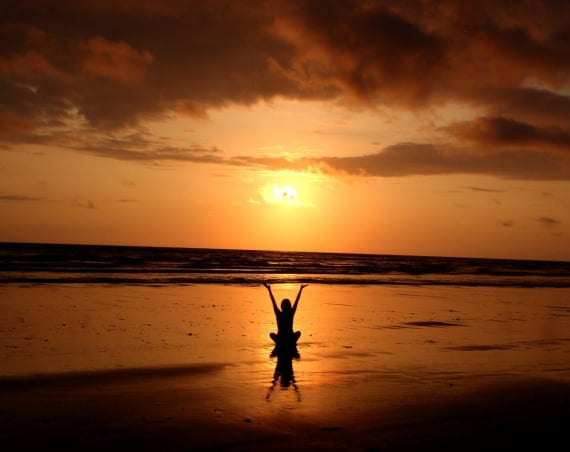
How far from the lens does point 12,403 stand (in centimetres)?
887

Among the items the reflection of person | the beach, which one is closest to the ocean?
the beach

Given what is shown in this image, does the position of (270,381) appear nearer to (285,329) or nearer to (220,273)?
(285,329)

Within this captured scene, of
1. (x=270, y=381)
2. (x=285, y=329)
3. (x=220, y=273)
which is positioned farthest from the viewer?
(x=220, y=273)

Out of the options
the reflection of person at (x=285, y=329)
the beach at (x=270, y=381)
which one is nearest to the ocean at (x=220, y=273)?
the beach at (x=270, y=381)

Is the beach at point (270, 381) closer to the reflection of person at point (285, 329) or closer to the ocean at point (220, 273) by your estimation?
the reflection of person at point (285, 329)

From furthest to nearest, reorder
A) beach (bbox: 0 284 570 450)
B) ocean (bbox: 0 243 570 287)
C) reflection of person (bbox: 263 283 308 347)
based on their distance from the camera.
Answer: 1. ocean (bbox: 0 243 570 287)
2. reflection of person (bbox: 263 283 308 347)
3. beach (bbox: 0 284 570 450)

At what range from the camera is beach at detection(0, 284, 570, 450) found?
7691 mm

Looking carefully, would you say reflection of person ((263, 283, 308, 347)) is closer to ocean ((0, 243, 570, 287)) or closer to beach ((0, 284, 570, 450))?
beach ((0, 284, 570, 450))

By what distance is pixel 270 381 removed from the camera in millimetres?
10633

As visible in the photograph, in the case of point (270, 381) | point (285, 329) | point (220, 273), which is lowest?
point (270, 381)

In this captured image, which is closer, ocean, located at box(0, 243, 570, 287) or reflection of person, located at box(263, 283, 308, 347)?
reflection of person, located at box(263, 283, 308, 347)

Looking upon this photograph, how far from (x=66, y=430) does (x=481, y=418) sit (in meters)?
5.86

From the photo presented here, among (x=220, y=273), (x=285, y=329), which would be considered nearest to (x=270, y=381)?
(x=285, y=329)

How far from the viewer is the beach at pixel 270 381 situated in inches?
303
